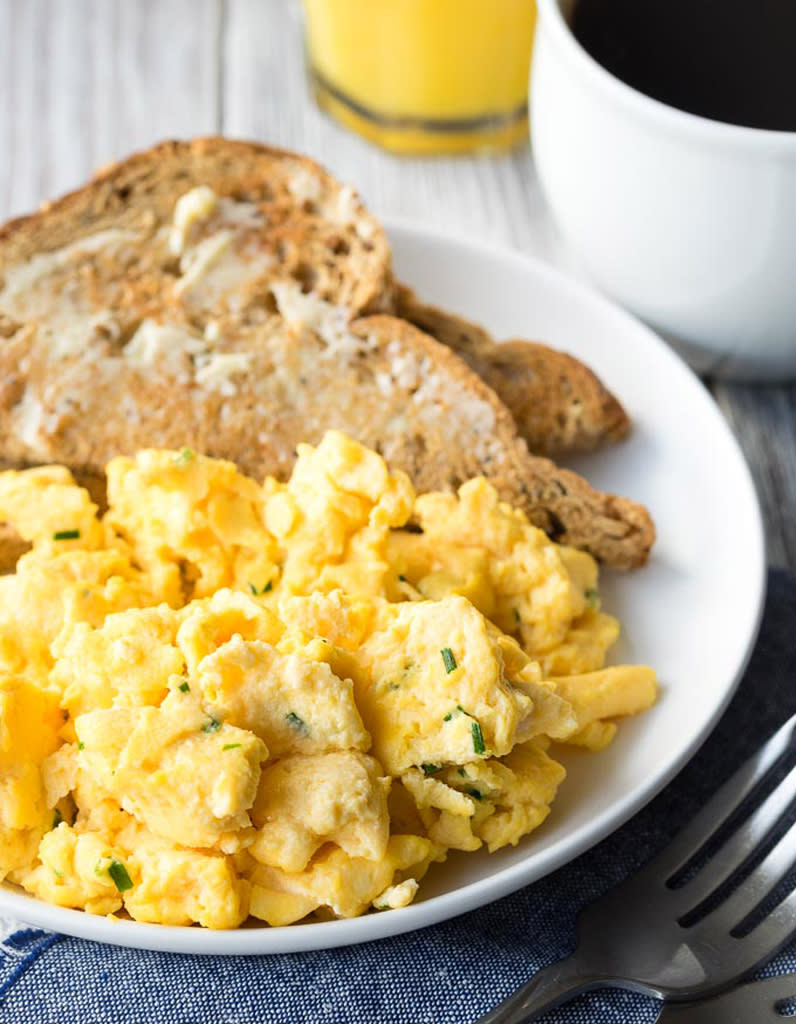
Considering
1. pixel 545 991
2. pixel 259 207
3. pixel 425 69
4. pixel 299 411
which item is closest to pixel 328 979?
pixel 545 991

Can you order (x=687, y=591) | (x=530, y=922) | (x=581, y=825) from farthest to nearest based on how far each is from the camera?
(x=687, y=591) < (x=530, y=922) < (x=581, y=825)

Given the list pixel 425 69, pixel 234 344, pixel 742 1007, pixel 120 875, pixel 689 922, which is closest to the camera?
pixel 120 875

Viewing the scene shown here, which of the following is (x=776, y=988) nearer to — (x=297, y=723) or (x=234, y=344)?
(x=297, y=723)

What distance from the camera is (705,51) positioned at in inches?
117

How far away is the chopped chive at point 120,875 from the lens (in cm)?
182

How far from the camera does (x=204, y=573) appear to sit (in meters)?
2.22

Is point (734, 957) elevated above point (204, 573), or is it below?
below

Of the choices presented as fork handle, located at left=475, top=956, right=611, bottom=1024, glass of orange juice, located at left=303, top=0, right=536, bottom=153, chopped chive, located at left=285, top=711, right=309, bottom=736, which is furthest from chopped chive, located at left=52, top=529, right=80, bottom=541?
glass of orange juice, located at left=303, top=0, right=536, bottom=153

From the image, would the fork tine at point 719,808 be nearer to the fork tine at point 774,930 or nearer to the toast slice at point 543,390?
the fork tine at point 774,930

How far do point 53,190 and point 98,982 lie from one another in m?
2.46

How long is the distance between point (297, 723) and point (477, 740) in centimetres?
26

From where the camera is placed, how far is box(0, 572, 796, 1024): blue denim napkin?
204 centimetres

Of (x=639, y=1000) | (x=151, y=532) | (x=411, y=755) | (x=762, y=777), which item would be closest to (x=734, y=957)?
(x=639, y=1000)

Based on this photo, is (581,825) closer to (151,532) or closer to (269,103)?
(151,532)
